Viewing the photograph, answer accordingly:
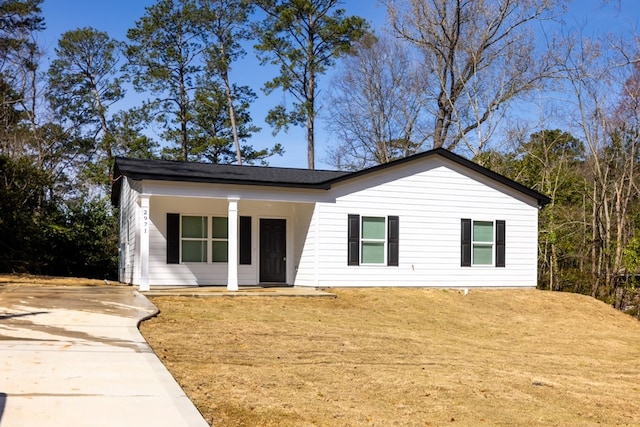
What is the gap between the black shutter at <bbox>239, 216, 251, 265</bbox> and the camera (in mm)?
17719

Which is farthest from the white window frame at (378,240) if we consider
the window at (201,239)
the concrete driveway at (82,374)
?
the concrete driveway at (82,374)

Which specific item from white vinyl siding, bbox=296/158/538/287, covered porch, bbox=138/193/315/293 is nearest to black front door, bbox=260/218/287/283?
covered porch, bbox=138/193/315/293

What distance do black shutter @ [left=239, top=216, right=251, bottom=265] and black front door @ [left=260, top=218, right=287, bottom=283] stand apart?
370 millimetres

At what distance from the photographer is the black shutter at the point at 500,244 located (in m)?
18.1

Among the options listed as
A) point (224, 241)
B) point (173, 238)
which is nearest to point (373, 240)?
point (224, 241)

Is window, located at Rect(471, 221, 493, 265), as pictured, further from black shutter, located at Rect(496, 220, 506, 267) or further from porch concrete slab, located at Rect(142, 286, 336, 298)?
porch concrete slab, located at Rect(142, 286, 336, 298)

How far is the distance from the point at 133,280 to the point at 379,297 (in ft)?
22.1

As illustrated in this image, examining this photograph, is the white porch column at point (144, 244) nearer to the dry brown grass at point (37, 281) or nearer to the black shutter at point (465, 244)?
the dry brown grass at point (37, 281)

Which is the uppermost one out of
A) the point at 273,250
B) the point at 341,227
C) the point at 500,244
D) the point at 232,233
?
the point at 341,227

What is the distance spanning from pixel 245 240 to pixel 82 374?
11658 mm

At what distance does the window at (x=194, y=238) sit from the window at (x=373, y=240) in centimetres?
386

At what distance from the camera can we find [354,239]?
664 inches

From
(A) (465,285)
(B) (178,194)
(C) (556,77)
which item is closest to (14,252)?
(B) (178,194)

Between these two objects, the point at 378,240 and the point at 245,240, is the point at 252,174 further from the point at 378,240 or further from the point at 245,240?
the point at 378,240
